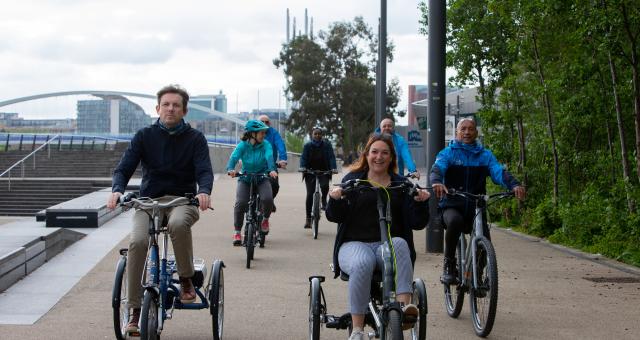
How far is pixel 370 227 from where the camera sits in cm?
608

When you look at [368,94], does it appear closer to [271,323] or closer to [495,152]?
[495,152]

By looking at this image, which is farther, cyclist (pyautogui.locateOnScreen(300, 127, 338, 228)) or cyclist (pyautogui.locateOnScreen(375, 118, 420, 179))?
cyclist (pyautogui.locateOnScreen(300, 127, 338, 228))

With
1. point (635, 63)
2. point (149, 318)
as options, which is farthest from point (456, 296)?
point (635, 63)

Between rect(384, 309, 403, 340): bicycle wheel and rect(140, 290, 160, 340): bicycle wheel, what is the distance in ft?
4.42

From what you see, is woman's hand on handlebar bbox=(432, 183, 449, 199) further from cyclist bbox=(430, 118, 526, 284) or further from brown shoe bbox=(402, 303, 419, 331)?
brown shoe bbox=(402, 303, 419, 331)

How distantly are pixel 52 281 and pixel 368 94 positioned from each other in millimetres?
61960

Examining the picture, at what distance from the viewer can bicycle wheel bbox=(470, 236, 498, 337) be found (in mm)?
7082

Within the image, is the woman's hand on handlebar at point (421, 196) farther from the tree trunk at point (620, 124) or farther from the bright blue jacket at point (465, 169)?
the tree trunk at point (620, 124)

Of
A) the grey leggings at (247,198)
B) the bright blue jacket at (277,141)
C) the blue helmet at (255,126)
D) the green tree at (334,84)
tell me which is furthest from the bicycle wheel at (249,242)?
the green tree at (334,84)

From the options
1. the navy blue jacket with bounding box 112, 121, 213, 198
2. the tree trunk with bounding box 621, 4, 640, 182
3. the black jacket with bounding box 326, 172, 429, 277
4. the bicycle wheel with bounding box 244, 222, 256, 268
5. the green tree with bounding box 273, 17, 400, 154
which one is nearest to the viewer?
the black jacket with bounding box 326, 172, 429, 277

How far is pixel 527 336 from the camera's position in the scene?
7391 mm

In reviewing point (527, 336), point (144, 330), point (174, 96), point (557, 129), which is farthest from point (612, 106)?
point (144, 330)

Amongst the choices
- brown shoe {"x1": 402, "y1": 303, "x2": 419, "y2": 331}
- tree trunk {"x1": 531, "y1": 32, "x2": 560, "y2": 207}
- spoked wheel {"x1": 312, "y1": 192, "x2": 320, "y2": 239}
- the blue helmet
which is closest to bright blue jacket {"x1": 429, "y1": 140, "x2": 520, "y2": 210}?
brown shoe {"x1": 402, "y1": 303, "x2": 419, "y2": 331}

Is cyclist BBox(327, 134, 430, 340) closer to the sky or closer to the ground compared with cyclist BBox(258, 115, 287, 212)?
closer to the ground
